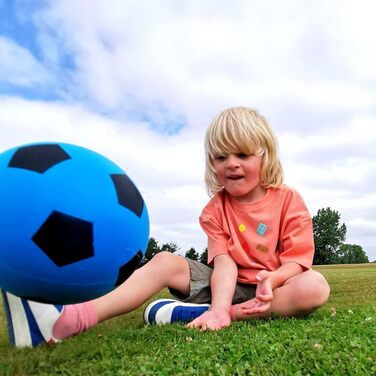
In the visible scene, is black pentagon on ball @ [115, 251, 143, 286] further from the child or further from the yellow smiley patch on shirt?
the yellow smiley patch on shirt

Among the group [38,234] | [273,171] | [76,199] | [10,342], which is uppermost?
[273,171]

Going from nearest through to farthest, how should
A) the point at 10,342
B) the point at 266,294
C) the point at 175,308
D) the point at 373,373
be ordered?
the point at 373,373 < the point at 10,342 < the point at 266,294 < the point at 175,308

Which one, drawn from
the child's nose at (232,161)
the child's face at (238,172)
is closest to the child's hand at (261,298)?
the child's face at (238,172)

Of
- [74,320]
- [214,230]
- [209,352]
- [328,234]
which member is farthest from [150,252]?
[328,234]

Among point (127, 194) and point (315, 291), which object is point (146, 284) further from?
point (127, 194)

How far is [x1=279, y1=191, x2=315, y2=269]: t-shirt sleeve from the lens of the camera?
12.9ft

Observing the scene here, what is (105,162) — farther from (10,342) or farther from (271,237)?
(271,237)

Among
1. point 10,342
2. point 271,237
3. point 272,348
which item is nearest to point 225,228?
point 271,237

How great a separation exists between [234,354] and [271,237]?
1.75 metres

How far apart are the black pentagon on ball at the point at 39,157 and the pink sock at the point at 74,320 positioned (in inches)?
40.1

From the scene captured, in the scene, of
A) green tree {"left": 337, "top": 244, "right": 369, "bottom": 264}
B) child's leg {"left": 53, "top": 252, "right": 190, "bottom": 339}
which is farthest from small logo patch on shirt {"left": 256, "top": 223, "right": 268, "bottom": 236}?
green tree {"left": 337, "top": 244, "right": 369, "bottom": 264}

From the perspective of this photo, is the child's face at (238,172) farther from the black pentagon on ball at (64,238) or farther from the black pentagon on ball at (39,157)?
the black pentagon on ball at (64,238)

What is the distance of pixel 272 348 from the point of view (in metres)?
2.53

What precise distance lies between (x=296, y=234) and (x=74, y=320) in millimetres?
1952
